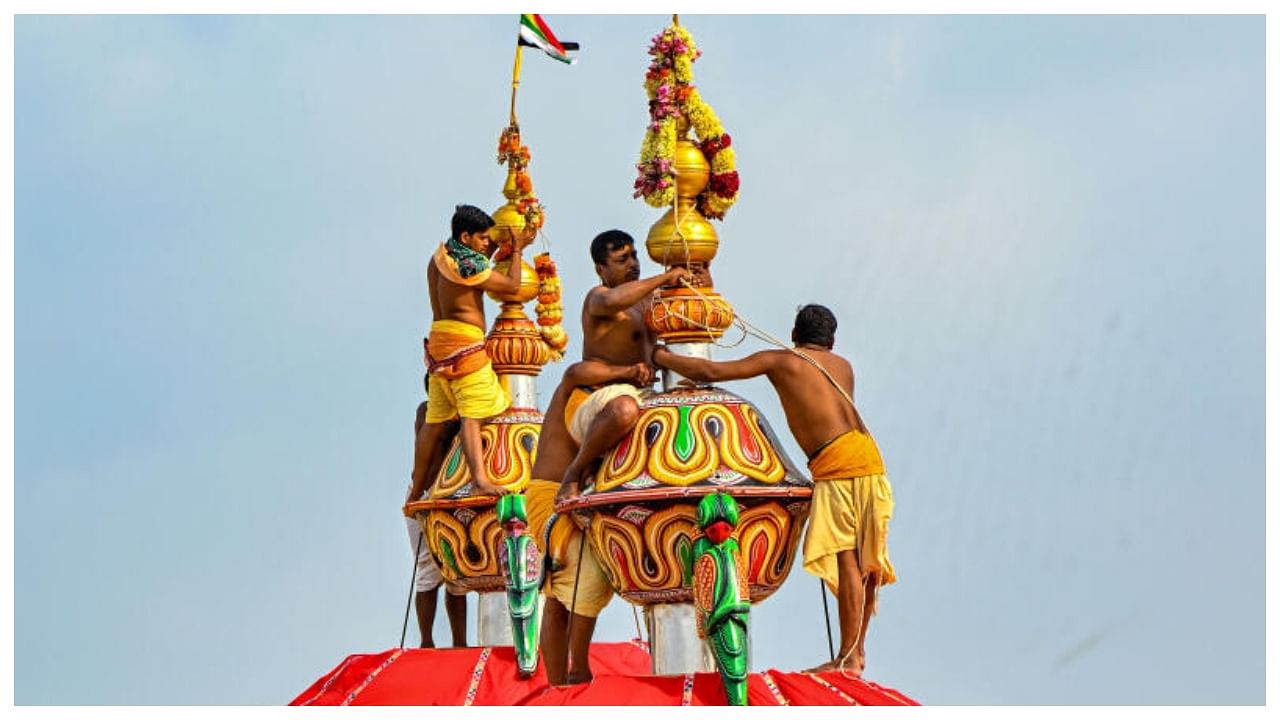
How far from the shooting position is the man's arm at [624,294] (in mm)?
15086

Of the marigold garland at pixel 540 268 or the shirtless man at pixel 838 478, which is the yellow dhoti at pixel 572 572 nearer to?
the shirtless man at pixel 838 478

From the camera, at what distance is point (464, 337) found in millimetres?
17625

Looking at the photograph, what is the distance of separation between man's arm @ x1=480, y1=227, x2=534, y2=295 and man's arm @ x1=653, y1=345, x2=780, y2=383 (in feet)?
8.06

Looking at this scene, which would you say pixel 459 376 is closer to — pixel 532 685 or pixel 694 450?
pixel 532 685

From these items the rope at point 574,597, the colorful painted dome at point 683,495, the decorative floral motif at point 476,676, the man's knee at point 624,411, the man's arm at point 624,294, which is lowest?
the decorative floral motif at point 476,676

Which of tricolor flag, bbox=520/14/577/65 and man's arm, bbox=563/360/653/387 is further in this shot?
tricolor flag, bbox=520/14/577/65

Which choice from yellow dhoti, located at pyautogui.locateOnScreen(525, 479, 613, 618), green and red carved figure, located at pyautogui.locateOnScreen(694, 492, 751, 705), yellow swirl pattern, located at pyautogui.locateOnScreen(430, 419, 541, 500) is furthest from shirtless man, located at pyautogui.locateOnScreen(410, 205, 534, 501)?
green and red carved figure, located at pyautogui.locateOnScreen(694, 492, 751, 705)

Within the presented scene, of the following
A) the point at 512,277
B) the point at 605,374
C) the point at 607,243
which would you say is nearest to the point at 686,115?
the point at 607,243

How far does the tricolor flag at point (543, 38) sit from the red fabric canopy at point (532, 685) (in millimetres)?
4030

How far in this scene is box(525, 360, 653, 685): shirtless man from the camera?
15148 mm

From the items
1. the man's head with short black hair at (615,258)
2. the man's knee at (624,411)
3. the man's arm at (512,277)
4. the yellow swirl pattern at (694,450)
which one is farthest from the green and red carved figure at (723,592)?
the man's arm at (512,277)

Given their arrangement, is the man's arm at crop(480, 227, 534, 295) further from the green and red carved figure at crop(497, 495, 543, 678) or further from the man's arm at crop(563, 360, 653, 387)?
the man's arm at crop(563, 360, 653, 387)

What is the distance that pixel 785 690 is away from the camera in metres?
14.1
